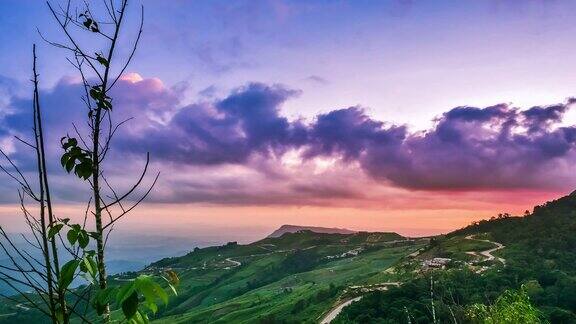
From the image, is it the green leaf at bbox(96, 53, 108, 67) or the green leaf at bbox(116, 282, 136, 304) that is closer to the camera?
the green leaf at bbox(116, 282, 136, 304)

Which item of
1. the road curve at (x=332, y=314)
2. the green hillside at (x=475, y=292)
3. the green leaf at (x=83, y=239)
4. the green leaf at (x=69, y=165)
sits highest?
the green leaf at (x=69, y=165)

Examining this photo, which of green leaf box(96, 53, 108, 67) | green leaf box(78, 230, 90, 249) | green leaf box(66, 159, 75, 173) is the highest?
green leaf box(96, 53, 108, 67)

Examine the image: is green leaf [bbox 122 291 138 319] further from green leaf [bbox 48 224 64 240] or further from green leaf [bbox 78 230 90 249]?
green leaf [bbox 48 224 64 240]

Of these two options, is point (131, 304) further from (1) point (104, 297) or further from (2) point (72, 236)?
(2) point (72, 236)

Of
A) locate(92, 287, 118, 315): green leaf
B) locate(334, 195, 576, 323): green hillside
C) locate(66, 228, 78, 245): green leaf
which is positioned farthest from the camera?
locate(334, 195, 576, 323): green hillside

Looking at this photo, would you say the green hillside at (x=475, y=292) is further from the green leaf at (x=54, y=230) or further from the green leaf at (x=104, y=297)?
the green leaf at (x=104, y=297)

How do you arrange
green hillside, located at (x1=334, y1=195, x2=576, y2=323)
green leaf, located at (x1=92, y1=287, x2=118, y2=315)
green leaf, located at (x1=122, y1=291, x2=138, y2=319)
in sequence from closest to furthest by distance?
1. green leaf, located at (x1=122, y1=291, x2=138, y2=319)
2. green leaf, located at (x1=92, y1=287, x2=118, y2=315)
3. green hillside, located at (x1=334, y1=195, x2=576, y2=323)

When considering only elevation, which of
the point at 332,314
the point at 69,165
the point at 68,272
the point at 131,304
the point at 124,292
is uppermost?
the point at 69,165

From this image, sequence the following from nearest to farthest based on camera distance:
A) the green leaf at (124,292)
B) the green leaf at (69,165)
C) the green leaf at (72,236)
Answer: the green leaf at (124,292) → the green leaf at (72,236) → the green leaf at (69,165)

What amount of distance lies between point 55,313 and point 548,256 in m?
201

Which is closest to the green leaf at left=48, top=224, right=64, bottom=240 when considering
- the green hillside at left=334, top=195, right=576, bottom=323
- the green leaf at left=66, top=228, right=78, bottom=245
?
the green leaf at left=66, top=228, right=78, bottom=245

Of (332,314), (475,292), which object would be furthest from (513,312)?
(332,314)

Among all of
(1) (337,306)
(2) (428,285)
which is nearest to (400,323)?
(2) (428,285)

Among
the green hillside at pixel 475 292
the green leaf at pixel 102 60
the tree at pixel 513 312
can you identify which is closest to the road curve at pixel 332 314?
the green hillside at pixel 475 292
